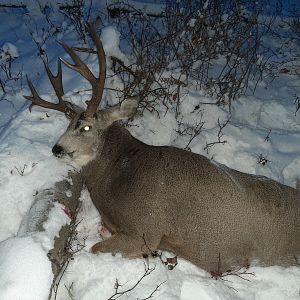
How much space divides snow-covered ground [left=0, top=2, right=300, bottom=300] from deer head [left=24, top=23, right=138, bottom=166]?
22cm

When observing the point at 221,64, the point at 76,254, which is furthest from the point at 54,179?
the point at 221,64

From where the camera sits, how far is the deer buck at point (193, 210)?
13.6 feet

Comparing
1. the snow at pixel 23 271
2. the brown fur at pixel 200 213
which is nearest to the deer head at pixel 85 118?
the brown fur at pixel 200 213

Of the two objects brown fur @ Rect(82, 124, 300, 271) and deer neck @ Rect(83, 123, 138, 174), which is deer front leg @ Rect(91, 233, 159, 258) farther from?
deer neck @ Rect(83, 123, 138, 174)

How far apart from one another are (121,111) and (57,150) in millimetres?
810

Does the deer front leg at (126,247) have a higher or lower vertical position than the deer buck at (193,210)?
lower

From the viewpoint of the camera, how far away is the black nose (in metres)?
4.55

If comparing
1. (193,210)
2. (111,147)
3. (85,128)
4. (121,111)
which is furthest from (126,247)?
(121,111)

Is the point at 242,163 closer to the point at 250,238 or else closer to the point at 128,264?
the point at 250,238

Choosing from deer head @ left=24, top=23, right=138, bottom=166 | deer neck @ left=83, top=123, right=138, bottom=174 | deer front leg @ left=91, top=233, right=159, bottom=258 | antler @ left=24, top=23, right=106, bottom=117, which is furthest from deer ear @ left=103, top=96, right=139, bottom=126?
deer front leg @ left=91, top=233, right=159, bottom=258

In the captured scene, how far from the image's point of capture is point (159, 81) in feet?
21.7

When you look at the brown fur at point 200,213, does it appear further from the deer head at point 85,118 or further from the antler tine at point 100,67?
the antler tine at point 100,67

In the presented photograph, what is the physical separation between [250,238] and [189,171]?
81cm

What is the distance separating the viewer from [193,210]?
4.15 metres
